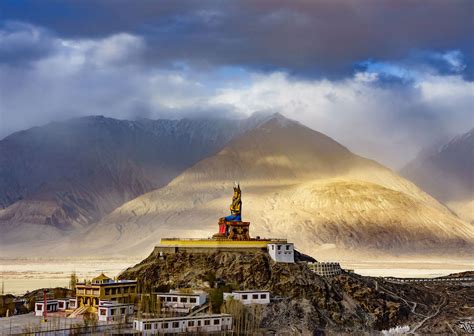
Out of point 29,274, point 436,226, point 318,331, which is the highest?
point 436,226

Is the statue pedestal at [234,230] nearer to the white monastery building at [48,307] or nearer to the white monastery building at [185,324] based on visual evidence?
the white monastery building at [185,324]

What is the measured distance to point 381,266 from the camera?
15450 centimetres

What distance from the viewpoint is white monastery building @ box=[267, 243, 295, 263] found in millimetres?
Answer: 79000

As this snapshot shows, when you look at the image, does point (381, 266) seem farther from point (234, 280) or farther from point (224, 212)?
point (234, 280)

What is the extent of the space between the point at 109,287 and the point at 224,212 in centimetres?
12069

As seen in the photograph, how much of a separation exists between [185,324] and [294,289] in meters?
13.2

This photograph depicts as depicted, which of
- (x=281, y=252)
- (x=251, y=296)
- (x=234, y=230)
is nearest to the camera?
(x=251, y=296)

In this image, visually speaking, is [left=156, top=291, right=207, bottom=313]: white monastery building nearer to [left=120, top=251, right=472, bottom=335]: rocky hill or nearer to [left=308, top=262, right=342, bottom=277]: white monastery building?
[left=120, top=251, right=472, bottom=335]: rocky hill

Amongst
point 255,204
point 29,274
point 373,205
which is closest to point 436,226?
point 373,205

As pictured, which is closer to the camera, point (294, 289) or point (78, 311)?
point (78, 311)

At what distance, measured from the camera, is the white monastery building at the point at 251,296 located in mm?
71562

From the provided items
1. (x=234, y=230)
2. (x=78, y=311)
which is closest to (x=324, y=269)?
(x=234, y=230)

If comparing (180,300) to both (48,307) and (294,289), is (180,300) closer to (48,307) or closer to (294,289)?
(294,289)

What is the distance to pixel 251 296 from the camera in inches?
2837
